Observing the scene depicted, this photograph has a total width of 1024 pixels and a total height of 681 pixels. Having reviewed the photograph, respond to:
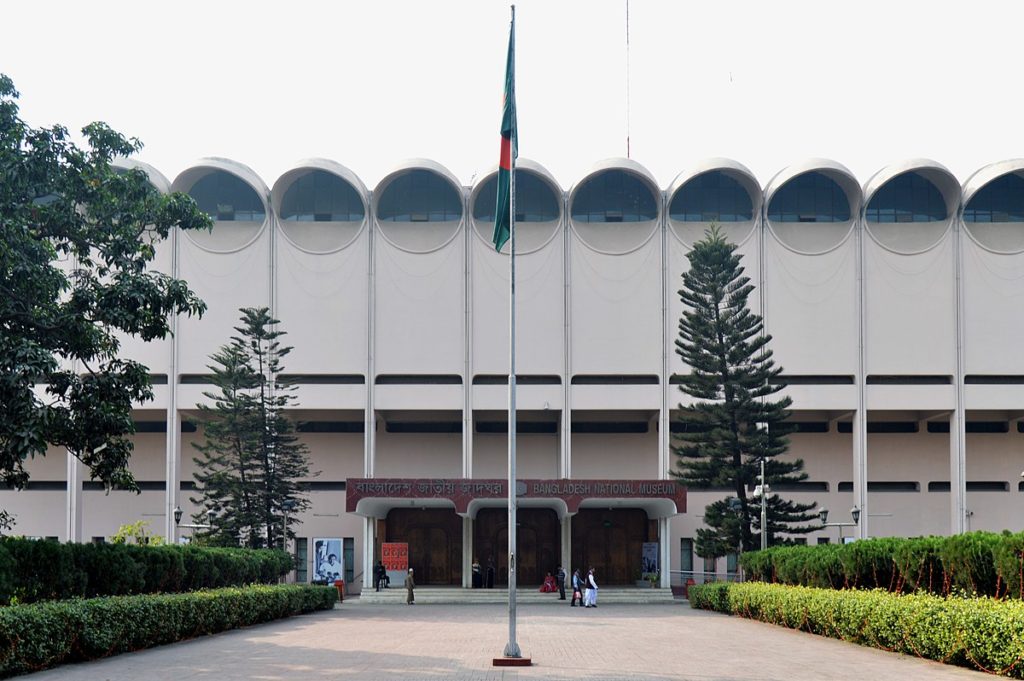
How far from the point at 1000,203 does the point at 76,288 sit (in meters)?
34.7

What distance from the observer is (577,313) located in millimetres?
40281

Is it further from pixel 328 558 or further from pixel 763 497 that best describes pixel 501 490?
pixel 763 497

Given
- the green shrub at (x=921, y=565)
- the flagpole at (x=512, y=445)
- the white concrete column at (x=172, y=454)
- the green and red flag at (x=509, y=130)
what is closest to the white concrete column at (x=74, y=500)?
the white concrete column at (x=172, y=454)

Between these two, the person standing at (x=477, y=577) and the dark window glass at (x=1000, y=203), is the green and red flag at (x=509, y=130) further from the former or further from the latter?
the dark window glass at (x=1000, y=203)

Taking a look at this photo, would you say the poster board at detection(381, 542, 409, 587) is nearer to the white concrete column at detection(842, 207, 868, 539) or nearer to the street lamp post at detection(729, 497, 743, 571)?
the street lamp post at detection(729, 497, 743, 571)

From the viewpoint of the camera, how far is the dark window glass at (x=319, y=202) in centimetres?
4166

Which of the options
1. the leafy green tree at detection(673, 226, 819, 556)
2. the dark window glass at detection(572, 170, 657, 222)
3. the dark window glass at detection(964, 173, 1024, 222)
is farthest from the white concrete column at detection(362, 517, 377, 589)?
the dark window glass at detection(964, 173, 1024, 222)

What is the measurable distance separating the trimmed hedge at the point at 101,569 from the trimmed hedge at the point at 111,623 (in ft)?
1.22

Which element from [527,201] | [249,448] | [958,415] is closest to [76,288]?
[249,448]

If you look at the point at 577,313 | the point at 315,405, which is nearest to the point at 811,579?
the point at 577,313

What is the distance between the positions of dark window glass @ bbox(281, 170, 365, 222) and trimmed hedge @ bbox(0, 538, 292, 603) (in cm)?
2073

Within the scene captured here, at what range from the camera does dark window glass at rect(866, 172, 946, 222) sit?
136 feet

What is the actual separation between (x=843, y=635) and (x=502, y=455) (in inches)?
992

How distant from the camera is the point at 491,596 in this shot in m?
34.9
